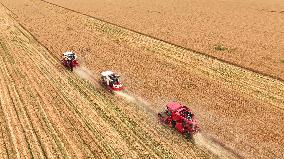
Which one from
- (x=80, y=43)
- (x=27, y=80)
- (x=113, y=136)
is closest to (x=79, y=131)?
(x=113, y=136)

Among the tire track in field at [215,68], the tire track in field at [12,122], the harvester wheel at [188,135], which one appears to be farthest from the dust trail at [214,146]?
the tire track in field at [12,122]

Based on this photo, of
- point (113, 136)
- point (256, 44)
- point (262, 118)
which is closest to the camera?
point (113, 136)

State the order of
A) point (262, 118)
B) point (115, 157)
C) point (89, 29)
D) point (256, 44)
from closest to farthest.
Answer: point (115, 157), point (262, 118), point (256, 44), point (89, 29)

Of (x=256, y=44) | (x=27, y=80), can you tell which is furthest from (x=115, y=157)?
(x=256, y=44)

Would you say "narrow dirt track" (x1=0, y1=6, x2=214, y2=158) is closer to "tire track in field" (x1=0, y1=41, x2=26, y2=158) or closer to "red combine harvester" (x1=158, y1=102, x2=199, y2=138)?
"tire track in field" (x1=0, y1=41, x2=26, y2=158)

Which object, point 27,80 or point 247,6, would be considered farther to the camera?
point 247,6

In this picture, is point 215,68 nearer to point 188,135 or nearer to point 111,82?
point 111,82

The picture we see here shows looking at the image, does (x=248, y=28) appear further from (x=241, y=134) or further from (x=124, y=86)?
(x=241, y=134)

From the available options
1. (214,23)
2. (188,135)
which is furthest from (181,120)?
(214,23)
